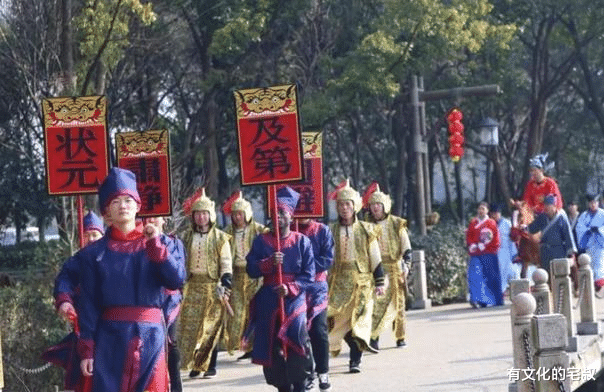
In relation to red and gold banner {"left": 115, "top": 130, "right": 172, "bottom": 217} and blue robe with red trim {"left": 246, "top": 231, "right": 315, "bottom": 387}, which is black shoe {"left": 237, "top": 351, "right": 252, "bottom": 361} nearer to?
red and gold banner {"left": 115, "top": 130, "right": 172, "bottom": 217}

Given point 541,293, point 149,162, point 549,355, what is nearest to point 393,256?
point 149,162

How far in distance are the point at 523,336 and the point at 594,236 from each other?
13706 millimetres

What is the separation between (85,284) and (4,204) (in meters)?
22.1

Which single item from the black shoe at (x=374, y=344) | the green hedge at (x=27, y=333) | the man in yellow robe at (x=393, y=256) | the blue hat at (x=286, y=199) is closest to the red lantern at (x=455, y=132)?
the man in yellow robe at (x=393, y=256)

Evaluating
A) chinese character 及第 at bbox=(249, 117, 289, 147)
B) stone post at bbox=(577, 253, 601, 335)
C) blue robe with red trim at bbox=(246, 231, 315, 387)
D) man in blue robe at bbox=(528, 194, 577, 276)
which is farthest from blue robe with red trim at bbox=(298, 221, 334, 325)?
man in blue robe at bbox=(528, 194, 577, 276)

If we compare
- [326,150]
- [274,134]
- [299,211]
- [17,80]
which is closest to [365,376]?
[299,211]

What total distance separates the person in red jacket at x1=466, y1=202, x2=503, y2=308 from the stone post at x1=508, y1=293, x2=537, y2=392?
13.1 metres

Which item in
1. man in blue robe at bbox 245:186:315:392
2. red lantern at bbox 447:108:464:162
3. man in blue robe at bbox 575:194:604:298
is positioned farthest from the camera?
red lantern at bbox 447:108:464:162

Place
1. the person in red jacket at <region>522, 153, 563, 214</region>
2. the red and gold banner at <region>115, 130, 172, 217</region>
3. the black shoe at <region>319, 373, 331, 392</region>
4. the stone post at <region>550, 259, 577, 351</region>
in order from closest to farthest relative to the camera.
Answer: the black shoe at <region>319, 373, 331, 392</region>
the red and gold banner at <region>115, 130, 172, 217</region>
the stone post at <region>550, 259, 577, 351</region>
the person in red jacket at <region>522, 153, 563, 214</region>

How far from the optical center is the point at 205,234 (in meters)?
14.6

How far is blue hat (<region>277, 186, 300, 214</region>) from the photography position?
11898 mm

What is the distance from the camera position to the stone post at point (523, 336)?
9000mm

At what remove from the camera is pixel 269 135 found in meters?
12.0

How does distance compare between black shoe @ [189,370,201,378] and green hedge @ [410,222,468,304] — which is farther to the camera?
green hedge @ [410,222,468,304]
